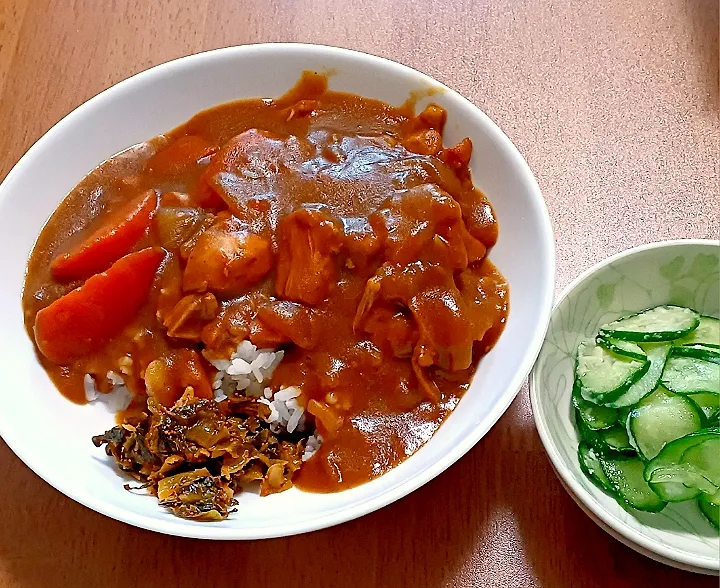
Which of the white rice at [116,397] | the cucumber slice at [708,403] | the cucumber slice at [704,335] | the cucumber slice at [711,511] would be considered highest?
the cucumber slice at [704,335]

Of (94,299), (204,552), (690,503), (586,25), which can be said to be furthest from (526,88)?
(204,552)

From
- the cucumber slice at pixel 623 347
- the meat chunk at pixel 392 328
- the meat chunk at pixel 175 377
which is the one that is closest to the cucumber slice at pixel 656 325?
the cucumber slice at pixel 623 347

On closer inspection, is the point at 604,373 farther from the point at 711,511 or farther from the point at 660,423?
the point at 711,511

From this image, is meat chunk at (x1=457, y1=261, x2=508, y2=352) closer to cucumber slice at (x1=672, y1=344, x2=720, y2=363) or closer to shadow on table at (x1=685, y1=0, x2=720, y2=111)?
cucumber slice at (x1=672, y1=344, x2=720, y2=363)

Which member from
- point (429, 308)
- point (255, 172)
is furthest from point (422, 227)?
point (255, 172)

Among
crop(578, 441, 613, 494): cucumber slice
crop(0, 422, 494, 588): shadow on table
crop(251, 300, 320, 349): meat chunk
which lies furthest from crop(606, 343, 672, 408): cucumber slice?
crop(251, 300, 320, 349): meat chunk

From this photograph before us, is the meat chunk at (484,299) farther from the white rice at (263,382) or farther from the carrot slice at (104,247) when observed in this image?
the carrot slice at (104,247)
